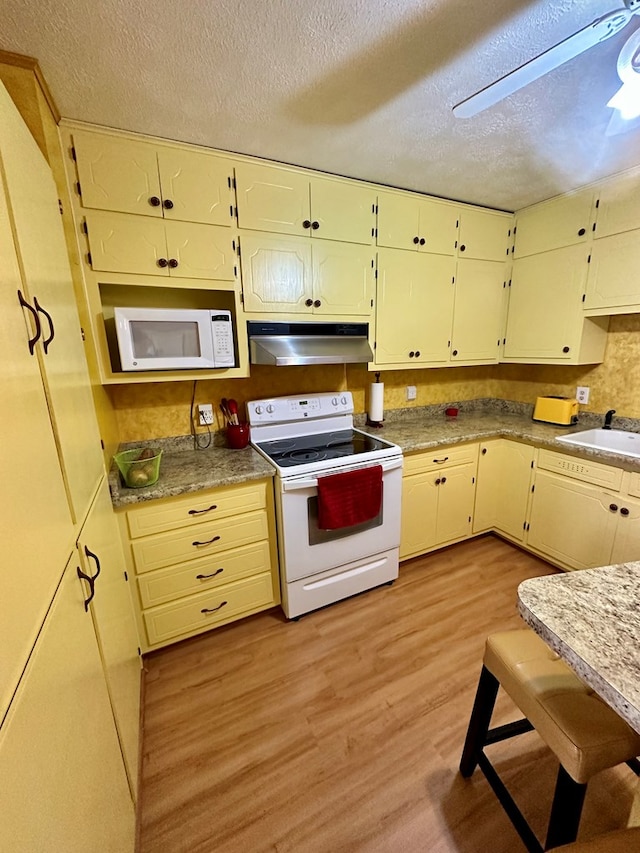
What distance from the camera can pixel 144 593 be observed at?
1659 mm

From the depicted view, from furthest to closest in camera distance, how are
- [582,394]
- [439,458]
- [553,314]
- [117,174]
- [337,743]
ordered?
[582,394]
[553,314]
[439,458]
[117,174]
[337,743]

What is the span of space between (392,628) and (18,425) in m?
1.97

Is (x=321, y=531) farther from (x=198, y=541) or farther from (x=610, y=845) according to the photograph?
(x=610, y=845)

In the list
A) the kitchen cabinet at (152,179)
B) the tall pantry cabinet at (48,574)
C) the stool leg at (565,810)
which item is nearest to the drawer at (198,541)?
the tall pantry cabinet at (48,574)

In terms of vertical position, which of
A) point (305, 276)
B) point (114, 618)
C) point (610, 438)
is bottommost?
point (114, 618)

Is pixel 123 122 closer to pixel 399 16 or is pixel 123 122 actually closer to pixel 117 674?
pixel 399 16

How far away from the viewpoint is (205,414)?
84.0 inches

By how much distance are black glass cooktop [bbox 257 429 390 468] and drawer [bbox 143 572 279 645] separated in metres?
0.67

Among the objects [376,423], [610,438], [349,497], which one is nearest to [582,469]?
[610,438]

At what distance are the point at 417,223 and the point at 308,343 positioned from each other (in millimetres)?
1139

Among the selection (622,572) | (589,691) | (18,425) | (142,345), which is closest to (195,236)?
(142,345)

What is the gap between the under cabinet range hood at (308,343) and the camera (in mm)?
1869

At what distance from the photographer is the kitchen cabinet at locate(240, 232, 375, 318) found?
187 centimetres

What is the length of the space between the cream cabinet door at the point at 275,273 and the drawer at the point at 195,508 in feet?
3.28
